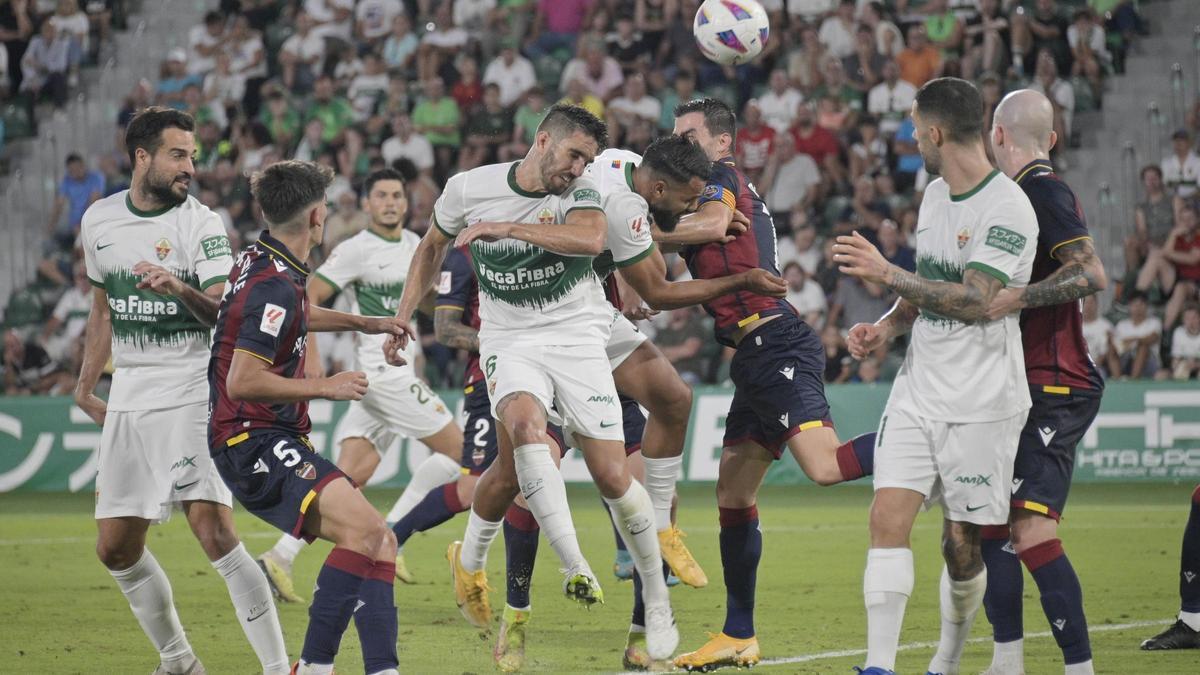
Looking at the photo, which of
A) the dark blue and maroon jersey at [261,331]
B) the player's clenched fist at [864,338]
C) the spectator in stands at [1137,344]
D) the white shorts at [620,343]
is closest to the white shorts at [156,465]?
the dark blue and maroon jersey at [261,331]

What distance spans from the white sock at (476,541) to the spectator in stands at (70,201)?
15.4 metres

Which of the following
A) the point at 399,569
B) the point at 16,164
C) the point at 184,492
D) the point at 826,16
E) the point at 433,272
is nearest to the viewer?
the point at 184,492

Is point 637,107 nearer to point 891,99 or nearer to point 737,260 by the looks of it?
point 891,99

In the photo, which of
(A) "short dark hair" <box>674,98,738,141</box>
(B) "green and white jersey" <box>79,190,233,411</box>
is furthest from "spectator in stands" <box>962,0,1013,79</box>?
(B) "green and white jersey" <box>79,190,233,411</box>

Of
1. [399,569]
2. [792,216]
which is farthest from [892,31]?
[399,569]

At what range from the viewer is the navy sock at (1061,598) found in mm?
6195

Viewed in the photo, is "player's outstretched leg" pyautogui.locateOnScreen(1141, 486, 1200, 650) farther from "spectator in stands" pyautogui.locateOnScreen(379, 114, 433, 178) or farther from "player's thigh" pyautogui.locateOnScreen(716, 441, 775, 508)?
"spectator in stands" pyautogui.locateOnScreen(379, 114, 433, 178)

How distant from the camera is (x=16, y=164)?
78.1 feet

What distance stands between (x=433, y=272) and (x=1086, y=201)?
1390cm

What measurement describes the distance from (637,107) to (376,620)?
14800 millimetres

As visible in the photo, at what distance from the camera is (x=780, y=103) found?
66.1ft

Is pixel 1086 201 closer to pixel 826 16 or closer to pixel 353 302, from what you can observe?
pixel 826 16

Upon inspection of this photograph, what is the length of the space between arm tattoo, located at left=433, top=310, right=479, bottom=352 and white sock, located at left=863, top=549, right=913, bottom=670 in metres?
3.95

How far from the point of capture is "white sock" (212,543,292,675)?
6707 millimetres
